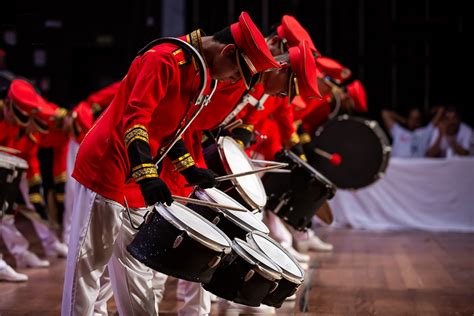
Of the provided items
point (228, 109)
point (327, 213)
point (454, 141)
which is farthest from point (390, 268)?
point (454, 141)

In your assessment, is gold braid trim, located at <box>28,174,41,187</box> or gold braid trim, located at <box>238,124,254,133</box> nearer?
gold braid trim, located at <box>238,124,254,133</box>

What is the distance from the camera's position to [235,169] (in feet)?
13.6

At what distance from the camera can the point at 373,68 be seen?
439 inches

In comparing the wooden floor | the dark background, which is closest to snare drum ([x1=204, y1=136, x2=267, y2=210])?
the wooden floor

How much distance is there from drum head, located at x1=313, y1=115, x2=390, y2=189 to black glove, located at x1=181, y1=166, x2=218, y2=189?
4.04 metres

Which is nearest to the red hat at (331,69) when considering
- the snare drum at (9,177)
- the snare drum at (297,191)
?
the snare drum at (297,191)

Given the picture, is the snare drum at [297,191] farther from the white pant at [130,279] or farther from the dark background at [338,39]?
the dark background at [338,39]

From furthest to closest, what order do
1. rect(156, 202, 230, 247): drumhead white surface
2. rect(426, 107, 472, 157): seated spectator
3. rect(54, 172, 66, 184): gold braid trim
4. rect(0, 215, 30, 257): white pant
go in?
rect(426, 107, 472, 157): seated spectator
rect(54, 172, 66, 184): gold braid trim
rect(0, 215, 30, 257): white pant
rect(156, 202, 230, 247): drumhead white surface

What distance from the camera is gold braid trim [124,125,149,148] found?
2.96m

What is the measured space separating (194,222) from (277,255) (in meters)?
0.58

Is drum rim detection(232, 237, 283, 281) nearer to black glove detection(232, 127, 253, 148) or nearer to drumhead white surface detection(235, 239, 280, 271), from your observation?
drumhead white surface detection(235, 239, 280, 271)

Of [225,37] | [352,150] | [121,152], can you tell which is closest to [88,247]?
[121,152]

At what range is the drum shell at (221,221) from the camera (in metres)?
3.44

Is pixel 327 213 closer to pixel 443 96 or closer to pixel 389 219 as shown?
pixel 389 219
